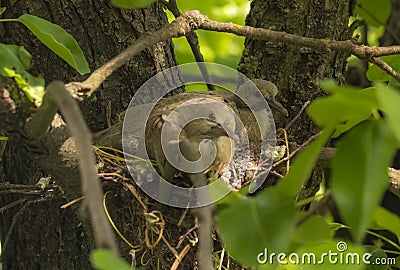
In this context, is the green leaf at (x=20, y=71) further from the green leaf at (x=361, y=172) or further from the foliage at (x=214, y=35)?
the foliage at (x=214, y=35)

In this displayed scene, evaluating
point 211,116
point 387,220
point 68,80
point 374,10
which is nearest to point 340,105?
point 387,220

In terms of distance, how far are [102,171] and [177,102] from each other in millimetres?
139

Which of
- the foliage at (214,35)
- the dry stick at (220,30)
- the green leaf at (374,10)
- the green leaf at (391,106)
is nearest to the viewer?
the green leaf at (391,106)

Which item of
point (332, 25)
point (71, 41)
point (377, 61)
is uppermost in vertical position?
point (332, 25)

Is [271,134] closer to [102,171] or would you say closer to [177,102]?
[177,102]

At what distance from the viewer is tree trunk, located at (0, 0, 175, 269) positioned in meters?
1.00

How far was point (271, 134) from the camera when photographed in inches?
37.0

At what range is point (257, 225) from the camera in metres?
0.49

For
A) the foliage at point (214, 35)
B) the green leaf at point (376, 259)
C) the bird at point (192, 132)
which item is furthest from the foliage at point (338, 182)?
the foliage at point (214, 35)

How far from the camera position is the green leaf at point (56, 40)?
2.29 feet

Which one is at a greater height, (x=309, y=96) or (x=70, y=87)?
(x=309, y=96)

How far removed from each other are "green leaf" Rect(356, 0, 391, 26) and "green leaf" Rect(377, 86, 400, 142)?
2.94 feet

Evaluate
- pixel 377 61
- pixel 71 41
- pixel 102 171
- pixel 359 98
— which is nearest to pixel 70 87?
pixel 71 41

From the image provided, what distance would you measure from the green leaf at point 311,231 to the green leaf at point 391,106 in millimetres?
123
